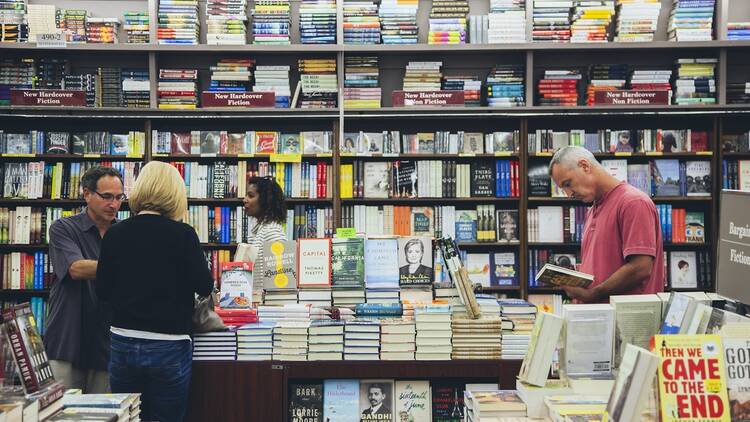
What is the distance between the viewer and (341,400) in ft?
10.6

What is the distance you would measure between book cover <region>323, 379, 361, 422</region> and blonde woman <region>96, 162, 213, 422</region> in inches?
29.0

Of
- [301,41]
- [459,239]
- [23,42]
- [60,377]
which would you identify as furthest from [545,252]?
[23,42]

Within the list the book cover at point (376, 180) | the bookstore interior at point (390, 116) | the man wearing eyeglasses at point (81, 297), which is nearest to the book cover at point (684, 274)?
the bookstore interior at point (390, 116)

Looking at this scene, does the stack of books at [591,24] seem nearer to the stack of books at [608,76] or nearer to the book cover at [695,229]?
the stack of books at [608,76]

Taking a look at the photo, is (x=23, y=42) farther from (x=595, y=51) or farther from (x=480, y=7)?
(x=595, y=51)

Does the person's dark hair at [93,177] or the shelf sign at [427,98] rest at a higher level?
the shelf sign at [427,98]

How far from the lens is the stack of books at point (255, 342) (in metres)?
3.22

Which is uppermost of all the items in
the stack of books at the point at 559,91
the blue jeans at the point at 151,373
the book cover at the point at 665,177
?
the stack of books at the point at 559,91

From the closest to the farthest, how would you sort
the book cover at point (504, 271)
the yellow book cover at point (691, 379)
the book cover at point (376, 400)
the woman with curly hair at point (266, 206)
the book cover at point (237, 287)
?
the yellow book cover at point (691, 379)
the book cover at point (376, 400)
the book cover at point (237, 287)
the woman with curly hair at point (266, 206)
the book cover at point (504, 271)

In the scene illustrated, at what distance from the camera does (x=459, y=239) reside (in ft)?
18.9

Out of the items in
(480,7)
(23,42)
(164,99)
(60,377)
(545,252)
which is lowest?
(60,377)

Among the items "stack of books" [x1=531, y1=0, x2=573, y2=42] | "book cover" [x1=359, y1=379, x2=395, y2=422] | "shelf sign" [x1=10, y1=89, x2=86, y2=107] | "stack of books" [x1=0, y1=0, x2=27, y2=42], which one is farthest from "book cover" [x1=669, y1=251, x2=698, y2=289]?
"stack of books" [x1=0, y1=0, x2=27, y2=42]

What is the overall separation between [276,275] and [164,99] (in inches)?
110

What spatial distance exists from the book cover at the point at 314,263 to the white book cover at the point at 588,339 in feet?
5.01
